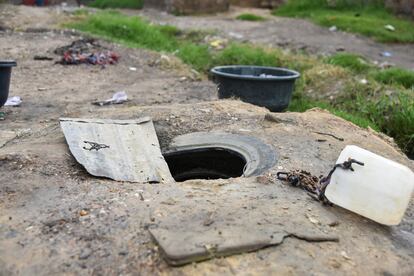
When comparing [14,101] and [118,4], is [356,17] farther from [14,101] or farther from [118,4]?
[14,101]

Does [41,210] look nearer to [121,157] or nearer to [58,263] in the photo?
[58,263]

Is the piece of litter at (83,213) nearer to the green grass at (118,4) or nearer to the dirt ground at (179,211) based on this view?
the dirt ground at (179,211)

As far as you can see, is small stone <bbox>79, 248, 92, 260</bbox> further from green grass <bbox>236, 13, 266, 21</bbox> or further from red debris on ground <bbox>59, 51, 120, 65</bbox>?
green grass <bbox>236, 13, 266, 21</bbox>

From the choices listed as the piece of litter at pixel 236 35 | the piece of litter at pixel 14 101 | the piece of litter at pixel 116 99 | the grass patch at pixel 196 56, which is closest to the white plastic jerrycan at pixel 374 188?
the piece of litter at pixel 116 99

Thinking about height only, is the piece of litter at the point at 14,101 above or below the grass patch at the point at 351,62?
below

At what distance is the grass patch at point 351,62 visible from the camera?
23.8 feet

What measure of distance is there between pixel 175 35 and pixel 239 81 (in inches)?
200

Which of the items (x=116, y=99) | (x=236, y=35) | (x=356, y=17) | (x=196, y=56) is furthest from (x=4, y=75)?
(x=356, y=17)

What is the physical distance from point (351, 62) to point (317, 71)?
80 centimetres

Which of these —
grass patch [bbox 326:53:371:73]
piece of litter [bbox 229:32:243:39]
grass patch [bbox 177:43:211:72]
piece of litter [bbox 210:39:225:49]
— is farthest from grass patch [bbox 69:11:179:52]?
grass patch [bbox 326:53:371:73]

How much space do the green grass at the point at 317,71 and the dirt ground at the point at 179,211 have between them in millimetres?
1592

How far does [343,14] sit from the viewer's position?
11172 millimetres

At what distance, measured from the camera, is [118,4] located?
13.9 meters

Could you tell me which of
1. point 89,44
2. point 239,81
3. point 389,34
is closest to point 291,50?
point 389,34
